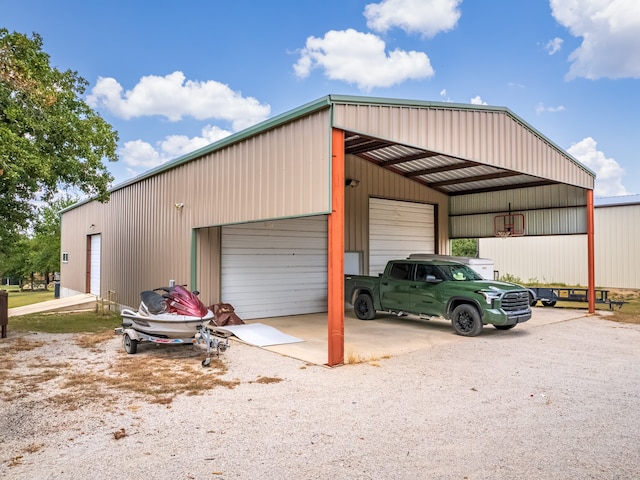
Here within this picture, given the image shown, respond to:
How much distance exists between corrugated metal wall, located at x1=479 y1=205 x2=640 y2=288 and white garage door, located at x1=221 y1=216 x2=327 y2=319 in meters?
15.2

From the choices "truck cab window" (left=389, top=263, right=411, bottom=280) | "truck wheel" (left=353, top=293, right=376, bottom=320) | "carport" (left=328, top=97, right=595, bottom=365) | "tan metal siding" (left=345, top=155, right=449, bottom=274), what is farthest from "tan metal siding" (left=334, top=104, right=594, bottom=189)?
"tan metal siding" (left=345, top=155, right=449, bottom=274)

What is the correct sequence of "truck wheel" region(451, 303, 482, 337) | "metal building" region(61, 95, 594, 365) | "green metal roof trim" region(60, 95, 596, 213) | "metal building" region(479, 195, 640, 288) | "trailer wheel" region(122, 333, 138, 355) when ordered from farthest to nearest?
"metal building" region(479, 195, 640, 288) → "truck wheel" region(451, 303, 482, 337) → "trailer wheel" region(122, 333, 138, 355) → "metal building" region(61, 95, 594, 365) → "green metal roof trim" region(60, 95, 596, 213)

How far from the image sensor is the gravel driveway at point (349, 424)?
11.8 ft

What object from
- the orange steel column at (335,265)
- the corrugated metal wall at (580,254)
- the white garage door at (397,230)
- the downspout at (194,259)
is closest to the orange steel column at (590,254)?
the white garage door at (397,230)

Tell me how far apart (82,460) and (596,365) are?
7545 millimetres

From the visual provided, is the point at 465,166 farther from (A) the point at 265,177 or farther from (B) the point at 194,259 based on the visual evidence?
(B) the point at 194,259

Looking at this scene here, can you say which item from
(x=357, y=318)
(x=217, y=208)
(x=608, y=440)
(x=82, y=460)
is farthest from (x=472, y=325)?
(x=82, y=460)

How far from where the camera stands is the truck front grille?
959 cm

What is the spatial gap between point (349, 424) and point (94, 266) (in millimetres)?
17670

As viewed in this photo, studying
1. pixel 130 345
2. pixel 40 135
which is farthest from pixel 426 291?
pixel 40 135

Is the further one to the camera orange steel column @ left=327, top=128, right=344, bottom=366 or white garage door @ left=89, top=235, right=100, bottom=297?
white garage door @ left=89, top=235, right=100, bottom=297

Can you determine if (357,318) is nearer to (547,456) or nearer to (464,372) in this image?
(464,372)

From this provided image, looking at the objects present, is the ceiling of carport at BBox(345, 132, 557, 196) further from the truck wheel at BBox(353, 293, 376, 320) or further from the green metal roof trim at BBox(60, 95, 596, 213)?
A: the truck wheel at BBox(353, 293, 376, 320)

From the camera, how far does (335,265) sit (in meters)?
7.05
